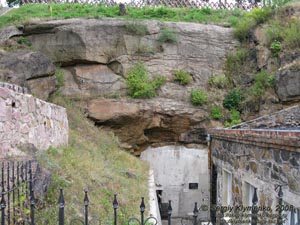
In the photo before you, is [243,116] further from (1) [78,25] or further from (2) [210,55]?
(1) [78,25]

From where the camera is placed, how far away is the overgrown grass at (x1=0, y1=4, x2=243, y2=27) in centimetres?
1574

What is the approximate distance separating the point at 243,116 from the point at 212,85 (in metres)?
1.98

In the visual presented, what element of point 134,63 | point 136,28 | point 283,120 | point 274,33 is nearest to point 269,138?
point 283,120

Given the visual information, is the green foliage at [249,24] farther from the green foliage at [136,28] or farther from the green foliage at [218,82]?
the green foliage at [136,28]

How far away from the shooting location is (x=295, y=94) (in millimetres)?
12344

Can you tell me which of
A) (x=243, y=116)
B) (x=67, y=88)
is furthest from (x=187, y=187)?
(x=67, y=88)

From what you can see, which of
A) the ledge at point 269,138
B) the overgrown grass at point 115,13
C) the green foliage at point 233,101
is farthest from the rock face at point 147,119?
the ledge at point 269,138

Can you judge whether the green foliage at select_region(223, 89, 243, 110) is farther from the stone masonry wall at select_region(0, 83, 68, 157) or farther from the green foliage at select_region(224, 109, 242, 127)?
the stone masonry wall at select_region(0, 83, 68, 157)

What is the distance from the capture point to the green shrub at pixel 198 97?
1358cm

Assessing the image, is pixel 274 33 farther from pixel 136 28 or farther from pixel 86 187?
pixel 86 187

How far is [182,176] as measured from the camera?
13.6 meters

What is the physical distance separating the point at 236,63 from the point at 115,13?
696cm

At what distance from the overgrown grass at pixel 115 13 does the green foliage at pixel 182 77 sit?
141 inches

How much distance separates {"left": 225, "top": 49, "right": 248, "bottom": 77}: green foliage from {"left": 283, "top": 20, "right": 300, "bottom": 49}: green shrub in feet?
5.99
